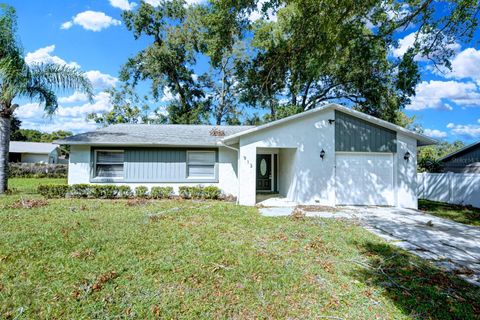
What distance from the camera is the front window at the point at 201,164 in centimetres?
1331

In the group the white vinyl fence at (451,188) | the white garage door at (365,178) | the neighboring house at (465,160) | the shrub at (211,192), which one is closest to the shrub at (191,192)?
the shrub at (211,192)

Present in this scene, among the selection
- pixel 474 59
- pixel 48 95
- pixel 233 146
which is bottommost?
pixel 233 146

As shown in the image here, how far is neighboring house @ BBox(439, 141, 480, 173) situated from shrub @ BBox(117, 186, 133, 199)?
2195 cm

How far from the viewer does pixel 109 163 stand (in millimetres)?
12891

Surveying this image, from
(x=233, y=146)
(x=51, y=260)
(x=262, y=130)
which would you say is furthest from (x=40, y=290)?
(x=233, y=146)

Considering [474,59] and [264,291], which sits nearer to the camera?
[264,291]

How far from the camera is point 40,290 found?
3.71 meters

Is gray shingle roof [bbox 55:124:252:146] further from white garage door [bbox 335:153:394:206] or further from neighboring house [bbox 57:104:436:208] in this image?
white garage door [bbox 335:153:394:206]

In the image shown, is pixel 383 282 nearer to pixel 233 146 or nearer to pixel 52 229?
pixel 52 229

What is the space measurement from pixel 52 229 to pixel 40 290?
3.03 metres

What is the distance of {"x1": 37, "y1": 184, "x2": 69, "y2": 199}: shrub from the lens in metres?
12.0

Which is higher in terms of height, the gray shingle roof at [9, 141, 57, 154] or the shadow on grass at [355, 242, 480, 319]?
the gray shingle roof at [9, 141, 57, 154]

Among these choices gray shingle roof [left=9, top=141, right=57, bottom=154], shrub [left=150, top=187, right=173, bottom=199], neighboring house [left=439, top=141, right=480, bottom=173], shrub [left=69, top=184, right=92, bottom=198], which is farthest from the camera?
gray shingle roof [left=9, top=141, right=57, bottom=154]

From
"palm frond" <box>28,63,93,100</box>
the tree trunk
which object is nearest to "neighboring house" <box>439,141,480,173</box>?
"palm frond" <box>28,63,93,100</box>
